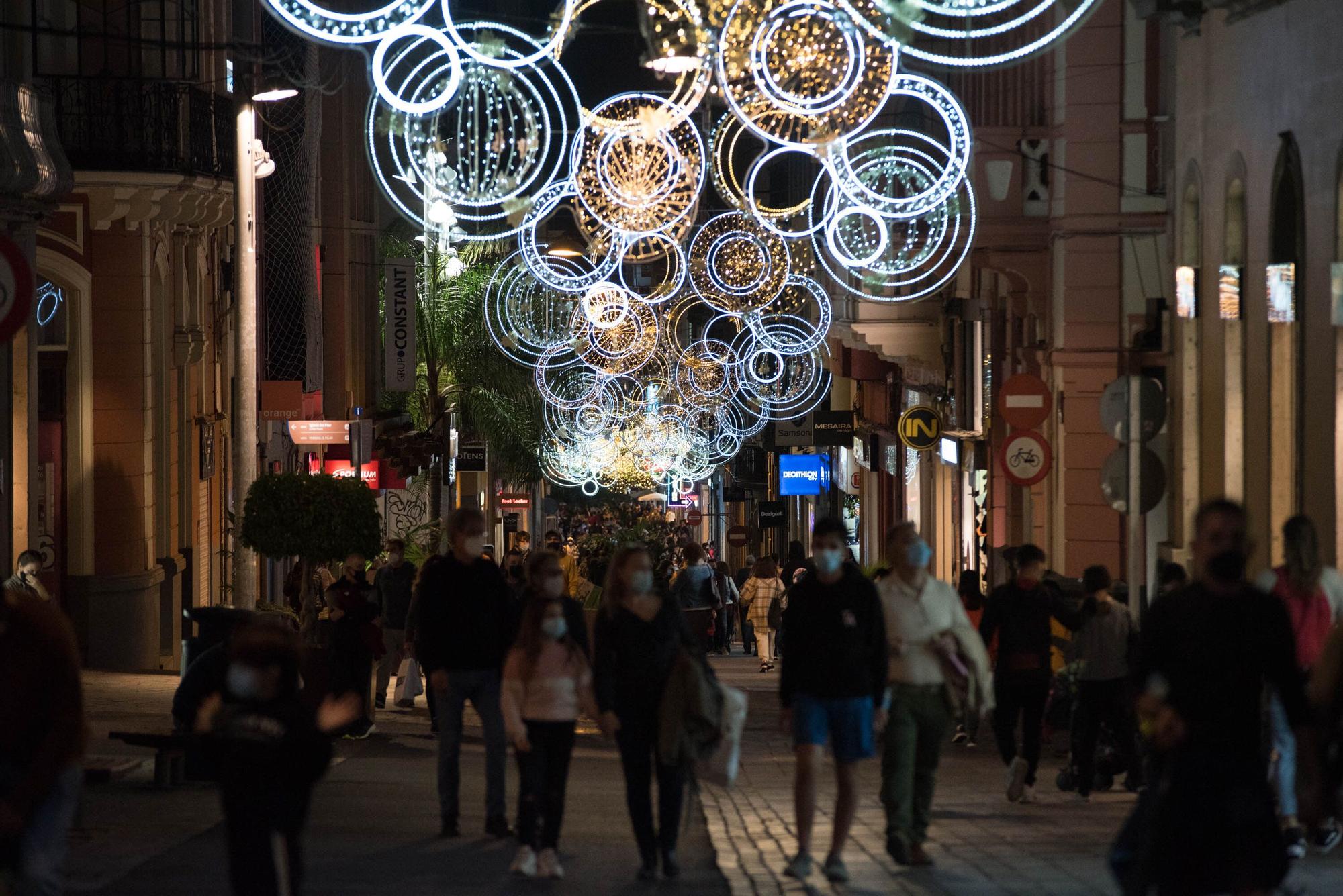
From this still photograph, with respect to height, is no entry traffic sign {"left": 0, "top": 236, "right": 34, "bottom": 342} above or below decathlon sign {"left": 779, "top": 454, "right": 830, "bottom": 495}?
above

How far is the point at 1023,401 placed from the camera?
2172cm

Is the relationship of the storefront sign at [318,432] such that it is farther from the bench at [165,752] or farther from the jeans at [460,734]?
the jeans at [460,734]

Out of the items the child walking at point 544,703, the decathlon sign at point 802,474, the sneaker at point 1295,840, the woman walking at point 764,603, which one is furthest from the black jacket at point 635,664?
the decathlon sign at point 802,474

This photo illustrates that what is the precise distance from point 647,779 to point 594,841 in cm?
175

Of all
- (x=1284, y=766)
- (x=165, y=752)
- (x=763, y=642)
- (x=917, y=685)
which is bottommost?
(x=763, y=642)

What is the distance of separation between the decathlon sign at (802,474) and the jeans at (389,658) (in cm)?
3575

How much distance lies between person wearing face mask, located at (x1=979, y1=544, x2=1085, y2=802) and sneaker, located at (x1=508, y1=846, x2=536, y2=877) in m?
4.68

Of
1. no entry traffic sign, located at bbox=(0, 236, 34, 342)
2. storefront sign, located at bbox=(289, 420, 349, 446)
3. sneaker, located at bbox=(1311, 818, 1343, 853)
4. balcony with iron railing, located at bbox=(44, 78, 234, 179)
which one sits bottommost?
sneaker, located at bbox=(1311, 818, 1343, 853)

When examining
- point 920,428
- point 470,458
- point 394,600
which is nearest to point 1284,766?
point 394,600

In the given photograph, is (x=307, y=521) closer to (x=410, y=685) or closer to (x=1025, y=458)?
(x=410, y=685)

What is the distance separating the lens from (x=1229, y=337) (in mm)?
20234

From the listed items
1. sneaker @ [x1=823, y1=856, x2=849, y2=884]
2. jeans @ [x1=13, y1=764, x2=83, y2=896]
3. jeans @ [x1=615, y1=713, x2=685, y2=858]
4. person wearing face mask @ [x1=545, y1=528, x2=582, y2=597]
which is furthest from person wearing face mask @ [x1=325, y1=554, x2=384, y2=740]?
jeans @ [x1=13, y1=764, x2=83, y2=896]

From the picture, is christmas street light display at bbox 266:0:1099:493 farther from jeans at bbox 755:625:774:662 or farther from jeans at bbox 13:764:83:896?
jeans at bbox 755:625:774:662

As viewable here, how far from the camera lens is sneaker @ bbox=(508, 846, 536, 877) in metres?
10.0
